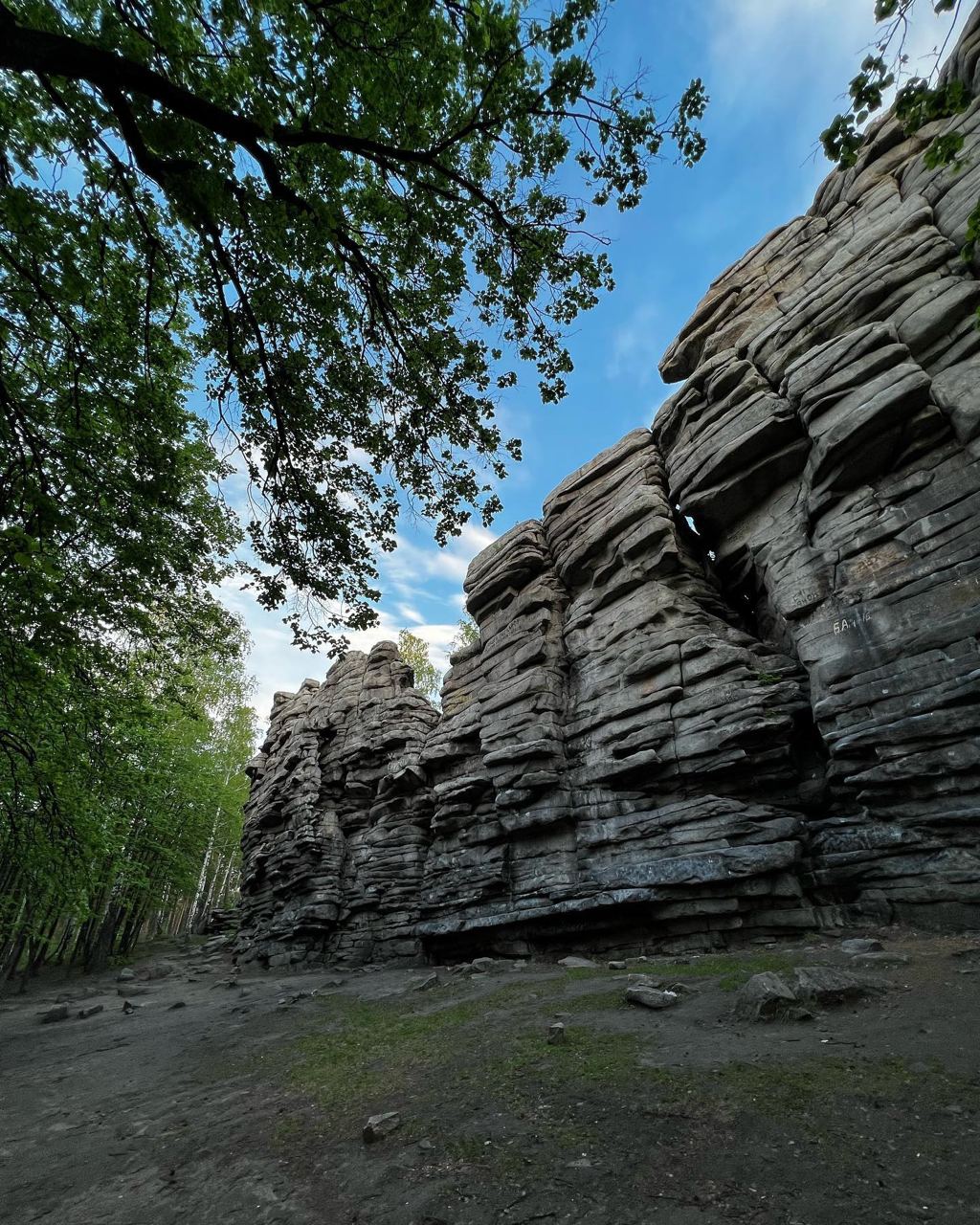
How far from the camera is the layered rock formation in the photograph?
10008mm

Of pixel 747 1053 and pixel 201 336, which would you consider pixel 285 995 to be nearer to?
pixel 747 1053

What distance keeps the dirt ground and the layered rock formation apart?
8.63 ft

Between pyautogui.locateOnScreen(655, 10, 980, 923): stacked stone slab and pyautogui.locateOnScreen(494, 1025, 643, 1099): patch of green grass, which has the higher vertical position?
pyautogui.locateOnScreen(655, 10, 980, 923): stacked stone slab

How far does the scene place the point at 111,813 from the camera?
20016 mm

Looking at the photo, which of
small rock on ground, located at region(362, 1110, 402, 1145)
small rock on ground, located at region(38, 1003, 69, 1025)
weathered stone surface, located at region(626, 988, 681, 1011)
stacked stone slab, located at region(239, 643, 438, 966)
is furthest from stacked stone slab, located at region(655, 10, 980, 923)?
small rock on ground, located at region(38, 1003, 69, 1025)

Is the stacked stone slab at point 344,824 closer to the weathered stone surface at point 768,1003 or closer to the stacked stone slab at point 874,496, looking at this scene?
the stacked stone slab at point 874,496

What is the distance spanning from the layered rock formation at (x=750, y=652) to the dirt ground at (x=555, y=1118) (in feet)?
8.63

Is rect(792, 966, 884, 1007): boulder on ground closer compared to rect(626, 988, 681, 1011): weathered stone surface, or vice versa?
rect(792, 966, 884, 1007): boulder on ground

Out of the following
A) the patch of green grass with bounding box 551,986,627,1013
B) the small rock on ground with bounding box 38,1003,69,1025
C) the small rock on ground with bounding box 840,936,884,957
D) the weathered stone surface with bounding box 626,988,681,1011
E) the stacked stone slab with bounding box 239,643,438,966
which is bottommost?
the small rock on ground with bounding box 38,1003,69,1025

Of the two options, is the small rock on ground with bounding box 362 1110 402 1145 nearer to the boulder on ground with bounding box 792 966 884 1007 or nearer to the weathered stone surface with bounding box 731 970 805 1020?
the weathered stone surface with bounding box 731 970 805 1020

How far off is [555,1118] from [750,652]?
1156cm

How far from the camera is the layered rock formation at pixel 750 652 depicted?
10.0 metres

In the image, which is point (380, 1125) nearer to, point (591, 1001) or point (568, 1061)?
point (568, 1061)

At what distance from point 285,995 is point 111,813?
11.8m
